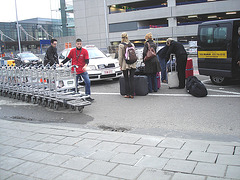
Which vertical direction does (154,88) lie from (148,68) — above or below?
below

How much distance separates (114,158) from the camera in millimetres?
4039

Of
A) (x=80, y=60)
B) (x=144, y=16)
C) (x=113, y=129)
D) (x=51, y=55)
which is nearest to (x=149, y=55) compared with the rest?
(x=80, y=60)

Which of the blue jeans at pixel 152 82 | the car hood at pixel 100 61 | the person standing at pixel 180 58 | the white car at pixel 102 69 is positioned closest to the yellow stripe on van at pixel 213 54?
the person standing at pixel 180 58

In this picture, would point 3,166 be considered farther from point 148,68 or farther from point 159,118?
point 148,68

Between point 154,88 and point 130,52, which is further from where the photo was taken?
point 154,88

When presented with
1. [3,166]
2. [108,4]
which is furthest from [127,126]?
[108,4]

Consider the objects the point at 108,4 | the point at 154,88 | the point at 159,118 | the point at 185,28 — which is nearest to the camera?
the point at 159,118

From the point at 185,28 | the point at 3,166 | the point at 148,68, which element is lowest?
the point at 3,166

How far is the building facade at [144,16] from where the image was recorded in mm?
41375

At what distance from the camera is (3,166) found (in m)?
4.12

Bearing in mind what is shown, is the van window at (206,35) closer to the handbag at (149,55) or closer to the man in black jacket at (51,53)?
the handbag at (149,55)

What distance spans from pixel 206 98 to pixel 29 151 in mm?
5422

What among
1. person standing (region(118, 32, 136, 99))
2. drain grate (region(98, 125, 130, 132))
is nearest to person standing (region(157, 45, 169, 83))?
person standing (region(118, 32, 136, 99))

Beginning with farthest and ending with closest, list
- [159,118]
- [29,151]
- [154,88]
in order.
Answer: [154,88]
[159,118]
[29,151]
